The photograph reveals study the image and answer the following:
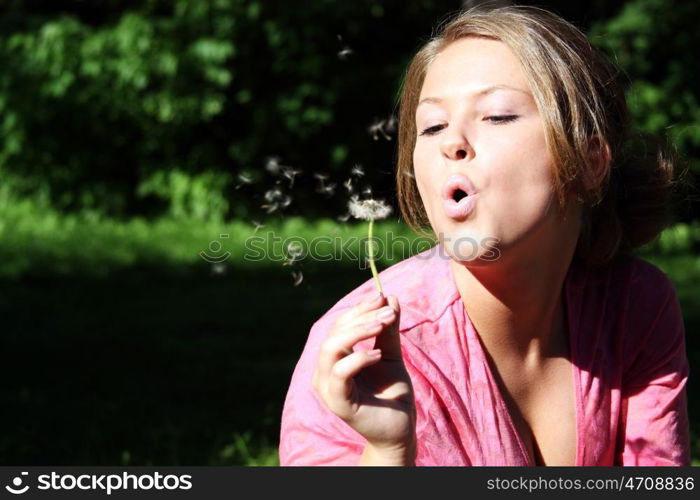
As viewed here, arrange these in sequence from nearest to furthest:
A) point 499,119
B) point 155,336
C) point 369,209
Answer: point 369,209 < point 499,119 < point 155,336

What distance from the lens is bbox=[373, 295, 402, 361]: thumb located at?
1813 mm

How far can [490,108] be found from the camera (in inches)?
83.0

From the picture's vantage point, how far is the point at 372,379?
1.85 metres

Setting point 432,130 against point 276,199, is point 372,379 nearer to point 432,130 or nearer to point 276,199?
point 432,130

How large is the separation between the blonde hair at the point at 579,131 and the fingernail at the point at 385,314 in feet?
1.81

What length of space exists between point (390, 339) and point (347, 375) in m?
0.12

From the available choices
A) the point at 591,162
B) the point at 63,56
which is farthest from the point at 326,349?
the point at 63,56

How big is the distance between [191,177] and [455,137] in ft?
23.9

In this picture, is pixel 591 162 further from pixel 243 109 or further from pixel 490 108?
pixel 243 109

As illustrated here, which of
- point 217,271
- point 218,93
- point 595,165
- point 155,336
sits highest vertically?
point 218,93

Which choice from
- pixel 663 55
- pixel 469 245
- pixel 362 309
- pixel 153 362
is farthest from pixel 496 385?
pixel 663 55

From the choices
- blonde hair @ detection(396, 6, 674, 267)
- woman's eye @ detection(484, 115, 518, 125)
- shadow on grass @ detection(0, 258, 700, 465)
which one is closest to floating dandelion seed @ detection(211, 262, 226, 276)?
shadow on grass @ detection(0, 258, 700, 465)

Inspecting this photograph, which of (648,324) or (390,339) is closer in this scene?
(390,339)
